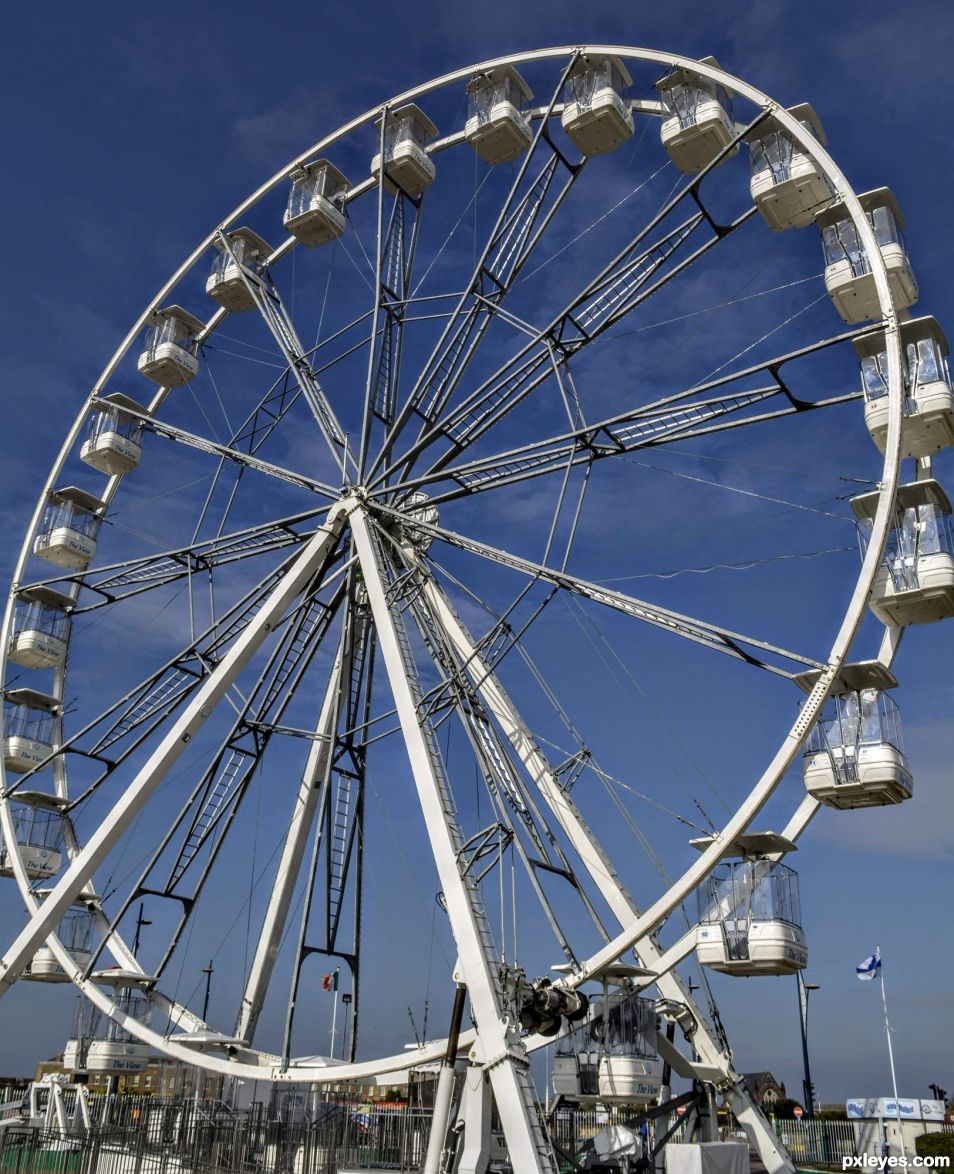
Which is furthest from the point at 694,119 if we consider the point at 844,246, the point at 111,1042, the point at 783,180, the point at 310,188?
the point at 111,1042

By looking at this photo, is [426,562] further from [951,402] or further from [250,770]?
[951,402]

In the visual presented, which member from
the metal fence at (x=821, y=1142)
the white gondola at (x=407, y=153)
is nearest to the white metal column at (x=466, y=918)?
the white gondola at (x=407, y=153)

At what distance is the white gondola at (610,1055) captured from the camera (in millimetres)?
15531

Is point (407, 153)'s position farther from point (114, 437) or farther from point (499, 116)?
point (114, 437)

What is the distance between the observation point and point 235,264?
23875 millimetres

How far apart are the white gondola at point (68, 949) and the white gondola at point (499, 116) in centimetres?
1607

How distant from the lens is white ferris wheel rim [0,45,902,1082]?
13641 millimetres

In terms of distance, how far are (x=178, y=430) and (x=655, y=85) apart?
11053 mm

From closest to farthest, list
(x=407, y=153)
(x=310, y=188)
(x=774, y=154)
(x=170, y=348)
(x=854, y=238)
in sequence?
1. (x=854, y=238)
2. (x=774, y=154)
3. (x=407, y=153)
4. (x=310, y=188)
5. (x=170, y=348)

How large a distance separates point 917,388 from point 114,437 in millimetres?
16138

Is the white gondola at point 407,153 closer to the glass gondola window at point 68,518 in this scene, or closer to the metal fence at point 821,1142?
the glass gondola window at point 68,518

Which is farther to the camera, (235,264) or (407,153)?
(235,264)

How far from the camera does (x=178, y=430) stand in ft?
75.9

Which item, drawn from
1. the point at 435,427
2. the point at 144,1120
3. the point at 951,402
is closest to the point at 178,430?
the point at 435,427
